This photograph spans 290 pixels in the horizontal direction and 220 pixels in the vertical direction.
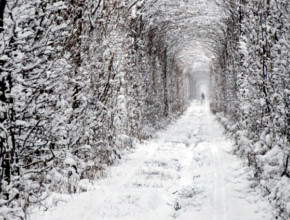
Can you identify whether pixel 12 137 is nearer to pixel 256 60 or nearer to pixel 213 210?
pixel 213 210

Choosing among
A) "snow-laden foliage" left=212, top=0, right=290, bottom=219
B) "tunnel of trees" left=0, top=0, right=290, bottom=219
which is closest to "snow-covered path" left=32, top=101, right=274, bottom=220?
"tunnel of trees" left=0, top=0, right=290, bottom=219

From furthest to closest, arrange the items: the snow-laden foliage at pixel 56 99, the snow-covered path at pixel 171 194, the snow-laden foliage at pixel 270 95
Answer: the snow-laden foliage at pixel 270 95 → the snow-covered path at pixel 171 194 → the snow-laden foliage at pixel 56 99

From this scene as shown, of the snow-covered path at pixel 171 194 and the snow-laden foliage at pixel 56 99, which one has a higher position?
the snow-laden foliage at pixel 56 99

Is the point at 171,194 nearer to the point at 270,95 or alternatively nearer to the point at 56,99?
the point at 270,95

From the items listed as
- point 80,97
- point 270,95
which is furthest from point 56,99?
point 270,95

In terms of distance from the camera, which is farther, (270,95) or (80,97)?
(270,95)

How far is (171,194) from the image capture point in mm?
7059

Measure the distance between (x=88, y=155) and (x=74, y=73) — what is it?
6.78 feet

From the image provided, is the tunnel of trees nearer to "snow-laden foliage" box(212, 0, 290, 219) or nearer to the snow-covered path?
"snow-laden foliage" box(212, 0, 290, 219)

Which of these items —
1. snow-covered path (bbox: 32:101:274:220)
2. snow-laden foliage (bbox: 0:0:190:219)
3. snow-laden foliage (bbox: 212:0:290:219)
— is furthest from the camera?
snow-laden foliage (bbox: 212:0:290:219)

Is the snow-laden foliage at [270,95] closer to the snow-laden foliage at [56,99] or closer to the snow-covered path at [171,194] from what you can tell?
the snow-covered path at [171,194]

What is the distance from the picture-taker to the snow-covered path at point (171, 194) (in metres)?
5.69

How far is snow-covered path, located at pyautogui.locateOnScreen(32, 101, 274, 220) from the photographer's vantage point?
18.7 feet

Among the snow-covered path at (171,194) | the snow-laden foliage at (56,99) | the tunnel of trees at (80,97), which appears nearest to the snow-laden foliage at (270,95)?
the tunnel of trees at (80,97)
